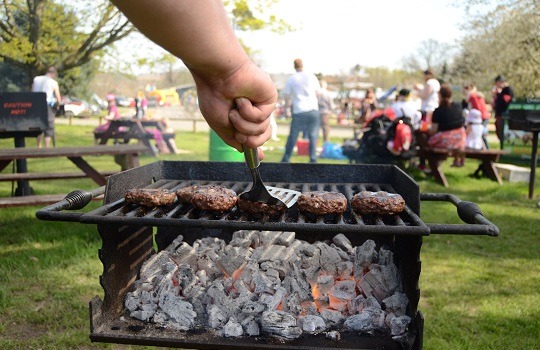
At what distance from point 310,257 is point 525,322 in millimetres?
1944

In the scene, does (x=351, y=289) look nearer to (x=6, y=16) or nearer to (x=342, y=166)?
(x=342, y=166)

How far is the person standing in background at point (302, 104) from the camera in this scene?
10500 mm

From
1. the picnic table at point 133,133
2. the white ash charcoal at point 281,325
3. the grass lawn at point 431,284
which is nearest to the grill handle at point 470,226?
the white ash charcoal at point 281,325

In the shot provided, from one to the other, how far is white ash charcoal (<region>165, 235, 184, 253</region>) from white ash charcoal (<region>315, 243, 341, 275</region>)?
871 mm

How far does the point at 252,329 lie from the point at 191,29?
158 cm

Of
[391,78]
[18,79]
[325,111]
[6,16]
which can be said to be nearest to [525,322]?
[325,111]

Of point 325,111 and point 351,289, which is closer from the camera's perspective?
point 351,289

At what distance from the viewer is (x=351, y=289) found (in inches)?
107

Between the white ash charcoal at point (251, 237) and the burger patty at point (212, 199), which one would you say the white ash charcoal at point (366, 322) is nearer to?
the burger patty at point (212, 199)

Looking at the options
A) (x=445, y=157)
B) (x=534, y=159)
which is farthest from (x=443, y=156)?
(x=534, y=159)

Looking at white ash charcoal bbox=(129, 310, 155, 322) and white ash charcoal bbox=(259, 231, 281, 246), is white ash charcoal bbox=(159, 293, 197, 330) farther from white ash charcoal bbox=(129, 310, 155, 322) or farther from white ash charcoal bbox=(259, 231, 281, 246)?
white ash charcoal bbox=(259, 231, 281, 246)

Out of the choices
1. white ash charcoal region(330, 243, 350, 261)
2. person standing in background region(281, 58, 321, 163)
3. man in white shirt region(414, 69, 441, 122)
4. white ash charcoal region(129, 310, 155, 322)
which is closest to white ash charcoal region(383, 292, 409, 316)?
white ash charcoal region(330, 243, 350, 261)

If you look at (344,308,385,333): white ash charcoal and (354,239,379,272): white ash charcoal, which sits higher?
(354,239,379,272): white ash charcoal

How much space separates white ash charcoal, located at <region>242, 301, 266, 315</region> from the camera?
2.50m
